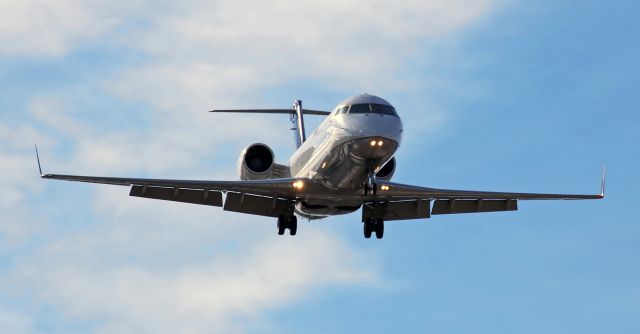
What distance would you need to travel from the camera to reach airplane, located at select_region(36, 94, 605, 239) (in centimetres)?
3459

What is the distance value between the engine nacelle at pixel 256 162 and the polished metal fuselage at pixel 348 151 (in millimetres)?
2913

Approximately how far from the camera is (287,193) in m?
37.0

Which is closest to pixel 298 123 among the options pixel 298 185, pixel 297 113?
pixel 297 113

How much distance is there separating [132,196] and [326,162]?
19.8 feet

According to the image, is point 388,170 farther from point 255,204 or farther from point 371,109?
point 371,109

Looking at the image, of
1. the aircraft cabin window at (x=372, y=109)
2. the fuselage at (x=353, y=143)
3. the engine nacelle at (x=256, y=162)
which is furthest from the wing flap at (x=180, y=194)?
the aircraft cabin window at (x=372, y=109)

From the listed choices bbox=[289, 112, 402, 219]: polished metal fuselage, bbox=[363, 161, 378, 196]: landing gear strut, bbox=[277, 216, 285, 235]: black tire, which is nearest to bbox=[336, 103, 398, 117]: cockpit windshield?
bbox=[289, 112, 402, 219]: polished metal fuselage

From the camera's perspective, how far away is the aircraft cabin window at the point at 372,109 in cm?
3488

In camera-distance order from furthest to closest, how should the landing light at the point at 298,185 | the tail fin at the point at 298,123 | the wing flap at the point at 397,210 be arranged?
the tail fin at the point at 298,123 → the wing flap at the point at 397,210 → the landing light at the point at 298,185

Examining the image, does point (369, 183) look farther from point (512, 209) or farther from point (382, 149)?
point (512, 209)

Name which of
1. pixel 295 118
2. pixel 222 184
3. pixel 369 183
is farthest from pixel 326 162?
pixel 295 118

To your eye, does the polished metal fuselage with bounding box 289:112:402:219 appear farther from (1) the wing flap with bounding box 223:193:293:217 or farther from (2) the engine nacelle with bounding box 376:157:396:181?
(2) the engine nacelle with bounding box 376:157:396:181

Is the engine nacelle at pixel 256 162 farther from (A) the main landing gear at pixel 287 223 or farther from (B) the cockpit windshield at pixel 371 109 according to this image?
(B) the cockpit windshield at pixel 371 109

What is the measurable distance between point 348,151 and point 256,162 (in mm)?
6088
